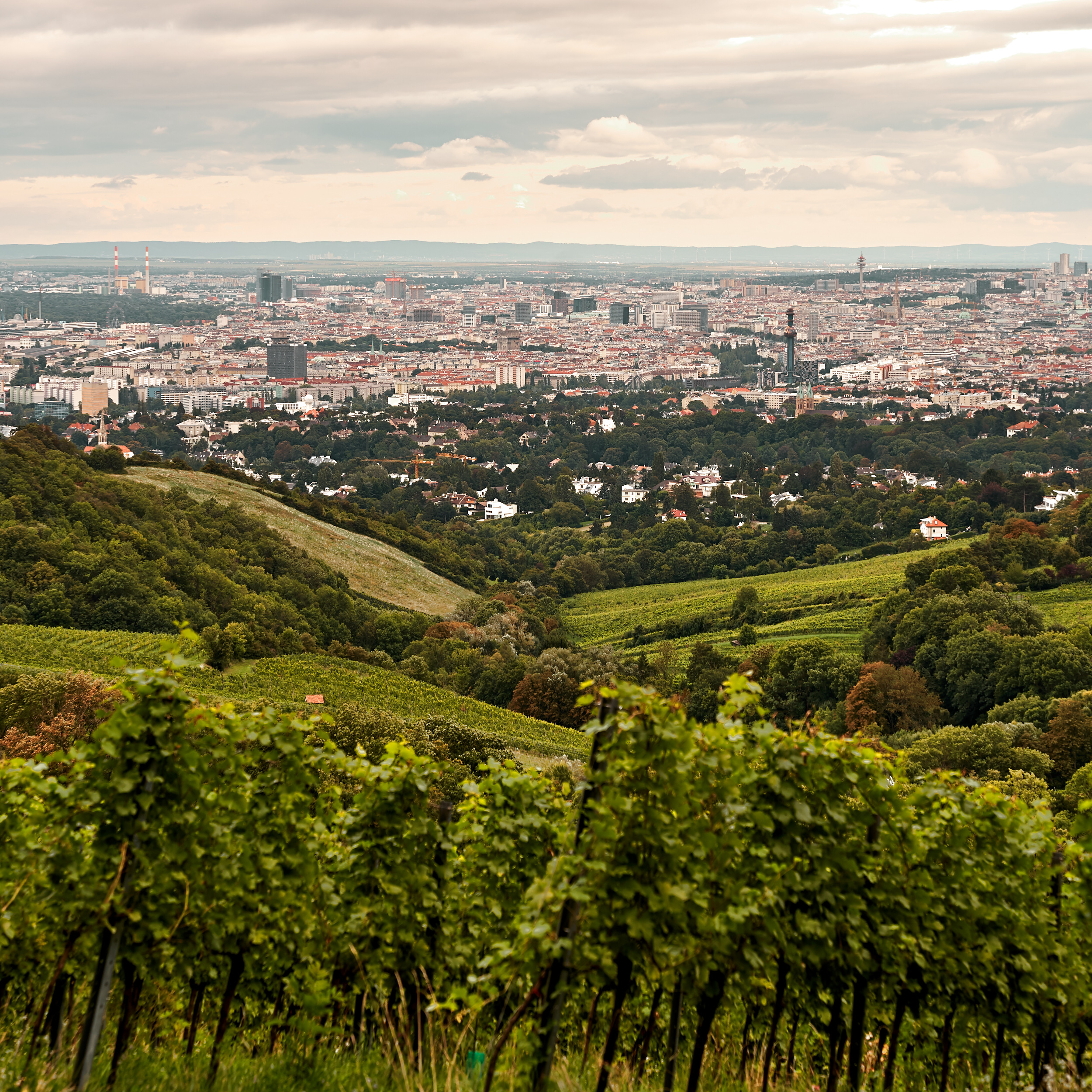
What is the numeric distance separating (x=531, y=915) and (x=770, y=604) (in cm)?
4390

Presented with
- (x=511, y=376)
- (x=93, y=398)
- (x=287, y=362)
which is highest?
(x=287, y=362)

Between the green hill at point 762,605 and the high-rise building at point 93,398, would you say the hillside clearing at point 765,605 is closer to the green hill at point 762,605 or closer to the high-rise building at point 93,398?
the green hill at point 762,605

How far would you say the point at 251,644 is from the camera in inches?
1367

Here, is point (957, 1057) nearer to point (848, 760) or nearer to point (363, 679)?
point (848, 760)

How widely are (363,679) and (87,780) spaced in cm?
2592

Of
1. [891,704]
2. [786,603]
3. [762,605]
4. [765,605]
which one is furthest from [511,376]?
[891,704]

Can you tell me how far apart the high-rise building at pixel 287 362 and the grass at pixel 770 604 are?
141 metres

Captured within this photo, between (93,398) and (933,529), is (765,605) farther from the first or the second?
(93,398)

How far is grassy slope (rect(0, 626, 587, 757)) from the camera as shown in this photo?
2864cm

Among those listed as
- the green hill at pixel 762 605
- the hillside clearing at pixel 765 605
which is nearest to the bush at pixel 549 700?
the hillside clearing at pixel 765 605

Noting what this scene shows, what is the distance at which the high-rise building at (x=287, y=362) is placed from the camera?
191m

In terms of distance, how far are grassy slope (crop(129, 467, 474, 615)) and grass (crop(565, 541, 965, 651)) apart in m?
6.28

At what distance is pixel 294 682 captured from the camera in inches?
1219

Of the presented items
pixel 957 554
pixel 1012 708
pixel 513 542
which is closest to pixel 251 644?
pixel 1012 708
